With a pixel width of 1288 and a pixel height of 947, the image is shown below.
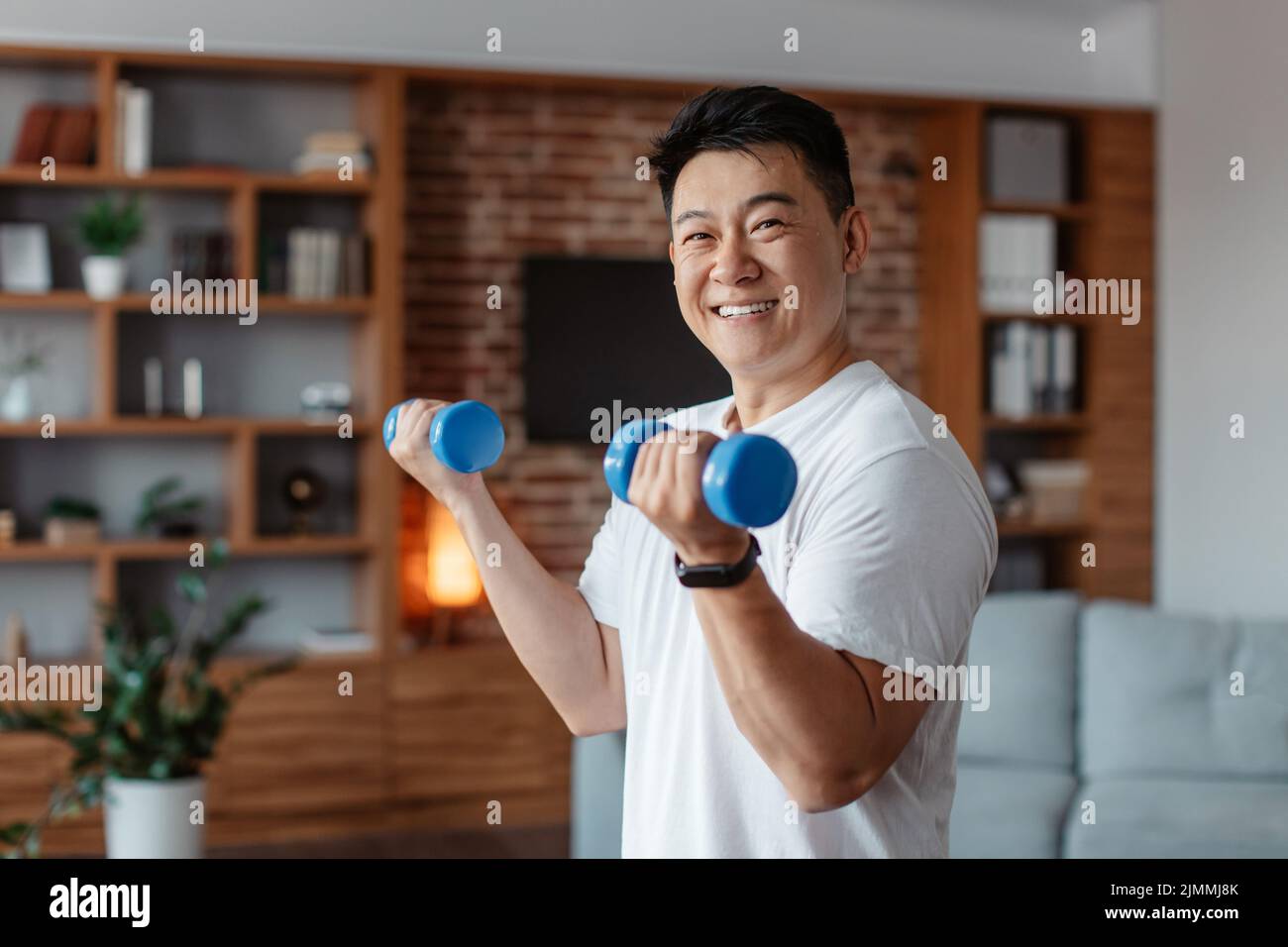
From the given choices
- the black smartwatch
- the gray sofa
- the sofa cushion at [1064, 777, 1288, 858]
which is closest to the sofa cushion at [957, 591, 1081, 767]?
the gray sofa

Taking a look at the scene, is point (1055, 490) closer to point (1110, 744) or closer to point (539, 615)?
point (1110, 744)

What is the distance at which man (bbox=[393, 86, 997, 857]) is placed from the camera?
73cm

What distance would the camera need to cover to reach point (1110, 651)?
9.48 feet

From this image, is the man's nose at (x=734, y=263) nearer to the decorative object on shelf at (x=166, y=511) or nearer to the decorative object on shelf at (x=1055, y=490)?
the decorative object on shelf at (x=166, y=511)

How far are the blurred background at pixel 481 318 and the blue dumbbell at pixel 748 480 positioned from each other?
230 centimetres

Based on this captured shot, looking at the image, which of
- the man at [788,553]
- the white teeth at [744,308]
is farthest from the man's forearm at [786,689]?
the white teeth at [744,308]

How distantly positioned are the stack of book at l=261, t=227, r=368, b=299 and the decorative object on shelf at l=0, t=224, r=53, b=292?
1.80 feet

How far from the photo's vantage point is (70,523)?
3.46 meters

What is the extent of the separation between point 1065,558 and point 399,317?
84.8 inches

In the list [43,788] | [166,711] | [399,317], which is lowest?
[43,788]

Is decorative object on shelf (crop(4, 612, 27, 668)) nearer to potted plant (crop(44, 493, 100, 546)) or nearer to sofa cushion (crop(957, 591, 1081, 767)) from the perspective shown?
potted plant (crop(44, 493, 100, 546))

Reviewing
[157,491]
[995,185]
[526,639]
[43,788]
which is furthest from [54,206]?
[526,639]

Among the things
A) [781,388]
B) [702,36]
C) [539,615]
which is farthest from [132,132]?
[781,388]
